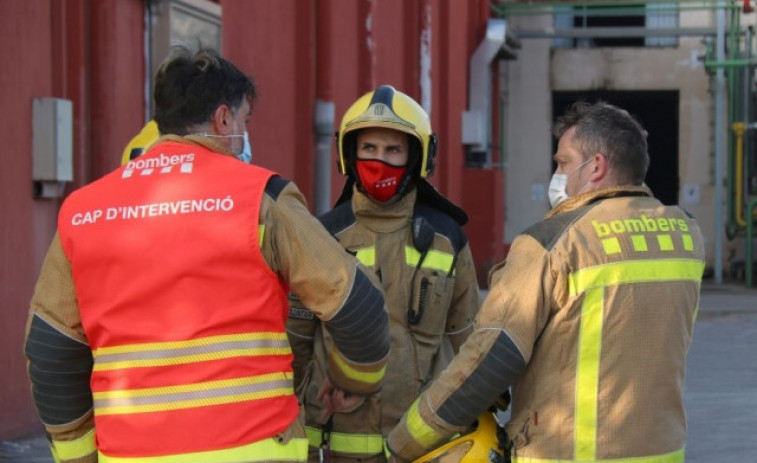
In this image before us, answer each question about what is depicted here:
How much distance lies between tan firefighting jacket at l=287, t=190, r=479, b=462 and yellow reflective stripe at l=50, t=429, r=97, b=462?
0.96m

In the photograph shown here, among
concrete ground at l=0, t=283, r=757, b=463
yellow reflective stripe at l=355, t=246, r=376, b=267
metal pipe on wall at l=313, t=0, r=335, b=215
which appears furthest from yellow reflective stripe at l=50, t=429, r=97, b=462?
metal pipe on wall at l=313, t=0, r=335, b=215

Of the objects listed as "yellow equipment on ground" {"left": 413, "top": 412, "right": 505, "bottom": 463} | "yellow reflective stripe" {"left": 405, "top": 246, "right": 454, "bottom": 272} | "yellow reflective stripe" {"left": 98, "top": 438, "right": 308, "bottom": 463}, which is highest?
"yellow reflective stripe" {"left": 405, "top": 246, "right": 454, "bottom": 272}

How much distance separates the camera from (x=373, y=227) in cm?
431

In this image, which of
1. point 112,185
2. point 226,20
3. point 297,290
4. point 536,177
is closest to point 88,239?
point 112,185

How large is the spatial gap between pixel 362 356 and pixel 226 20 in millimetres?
7409

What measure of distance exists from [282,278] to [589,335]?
839mm

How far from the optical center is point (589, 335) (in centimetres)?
343

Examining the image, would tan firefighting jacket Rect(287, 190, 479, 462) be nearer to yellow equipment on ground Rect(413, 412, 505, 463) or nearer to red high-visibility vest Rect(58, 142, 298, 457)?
yellow equipment on ground Rect(413, 412, 505, 463)

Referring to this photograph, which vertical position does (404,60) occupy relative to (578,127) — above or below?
above

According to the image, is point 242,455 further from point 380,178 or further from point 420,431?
point 380,178

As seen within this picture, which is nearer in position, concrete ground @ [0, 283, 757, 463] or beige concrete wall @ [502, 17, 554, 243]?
concrete ground @ [0, 283, 757, 463]

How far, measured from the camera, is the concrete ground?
7660 mm

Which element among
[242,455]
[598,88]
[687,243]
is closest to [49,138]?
[687,243]

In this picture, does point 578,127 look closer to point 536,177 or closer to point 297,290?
point 297,290
